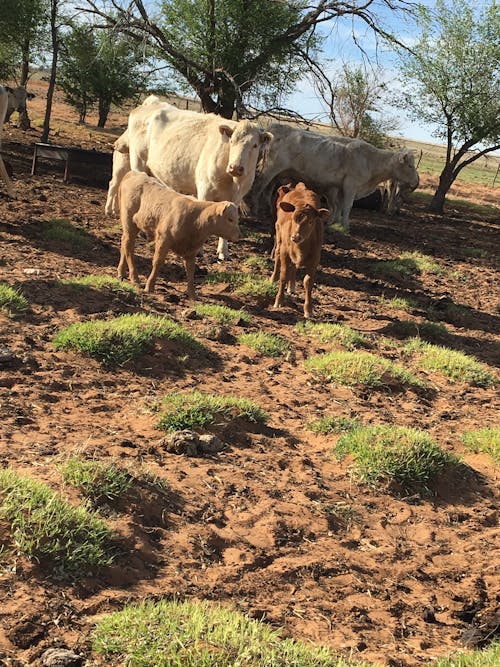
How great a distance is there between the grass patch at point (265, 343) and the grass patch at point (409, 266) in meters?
5.64

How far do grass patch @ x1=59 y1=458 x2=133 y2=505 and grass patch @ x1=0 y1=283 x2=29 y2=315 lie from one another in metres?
3.25

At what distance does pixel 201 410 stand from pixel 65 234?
21.1ft

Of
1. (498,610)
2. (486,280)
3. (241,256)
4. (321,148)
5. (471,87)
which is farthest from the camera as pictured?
(471,87)

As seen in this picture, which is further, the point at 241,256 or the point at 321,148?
the point at 321,148

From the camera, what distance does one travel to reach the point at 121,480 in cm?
412

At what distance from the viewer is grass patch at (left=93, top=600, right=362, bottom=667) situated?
107 inches

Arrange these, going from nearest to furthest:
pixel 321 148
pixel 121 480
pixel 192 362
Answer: pixel 121 480 → pixel 192 362 → pixel 321 148

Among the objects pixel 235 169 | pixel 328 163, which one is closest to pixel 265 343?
pixel 235 169

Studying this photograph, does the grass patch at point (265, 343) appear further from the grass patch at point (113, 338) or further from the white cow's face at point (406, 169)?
the white cow's face at point (406, 169)

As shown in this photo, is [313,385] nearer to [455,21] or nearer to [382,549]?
[382,549]

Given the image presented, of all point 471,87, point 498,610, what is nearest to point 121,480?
point 498,610

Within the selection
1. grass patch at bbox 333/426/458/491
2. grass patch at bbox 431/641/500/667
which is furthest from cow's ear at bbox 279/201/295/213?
grass patch at bbox 431/641/500/667

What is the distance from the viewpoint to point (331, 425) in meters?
5.82

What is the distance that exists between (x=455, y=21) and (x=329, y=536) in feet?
89.7
